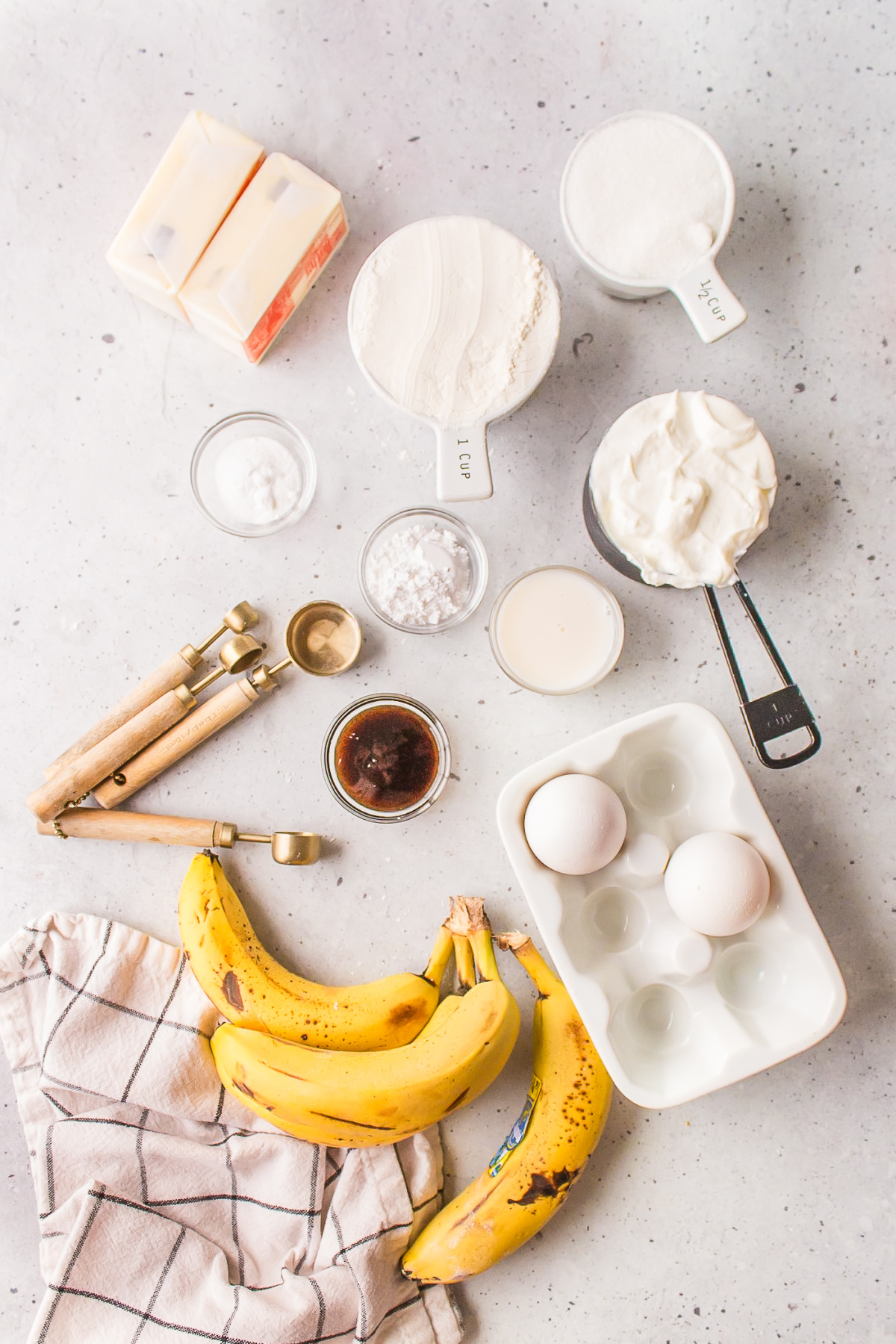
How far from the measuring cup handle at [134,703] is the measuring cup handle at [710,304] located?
0.85 m

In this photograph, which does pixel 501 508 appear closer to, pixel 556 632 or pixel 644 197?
pixel 556 632

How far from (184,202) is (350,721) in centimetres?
78

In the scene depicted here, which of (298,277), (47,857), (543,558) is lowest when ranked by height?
(543,558)

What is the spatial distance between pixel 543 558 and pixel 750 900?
57 cm

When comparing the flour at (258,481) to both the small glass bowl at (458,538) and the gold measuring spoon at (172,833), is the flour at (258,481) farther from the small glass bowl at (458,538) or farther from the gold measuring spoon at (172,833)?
the gold measuring spoon at (172,833)

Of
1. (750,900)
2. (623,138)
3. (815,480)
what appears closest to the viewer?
(750,900)

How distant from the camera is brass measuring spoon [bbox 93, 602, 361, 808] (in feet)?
3.90

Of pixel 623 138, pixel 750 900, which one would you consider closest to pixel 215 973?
pixel 750 900

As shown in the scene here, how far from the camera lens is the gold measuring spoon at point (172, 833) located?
1179mm

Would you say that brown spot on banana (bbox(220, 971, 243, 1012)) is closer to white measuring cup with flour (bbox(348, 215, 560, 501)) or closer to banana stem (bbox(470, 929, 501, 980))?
banana stem (bbox(470, 929, 501, 980))

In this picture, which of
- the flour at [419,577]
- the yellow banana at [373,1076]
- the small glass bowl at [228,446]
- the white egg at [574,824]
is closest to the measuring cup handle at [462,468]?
the flour at [419,577]

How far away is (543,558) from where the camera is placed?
125 centimetres

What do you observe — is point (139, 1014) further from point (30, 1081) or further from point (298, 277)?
point (298, 277)

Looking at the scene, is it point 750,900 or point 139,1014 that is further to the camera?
point 139,1014
